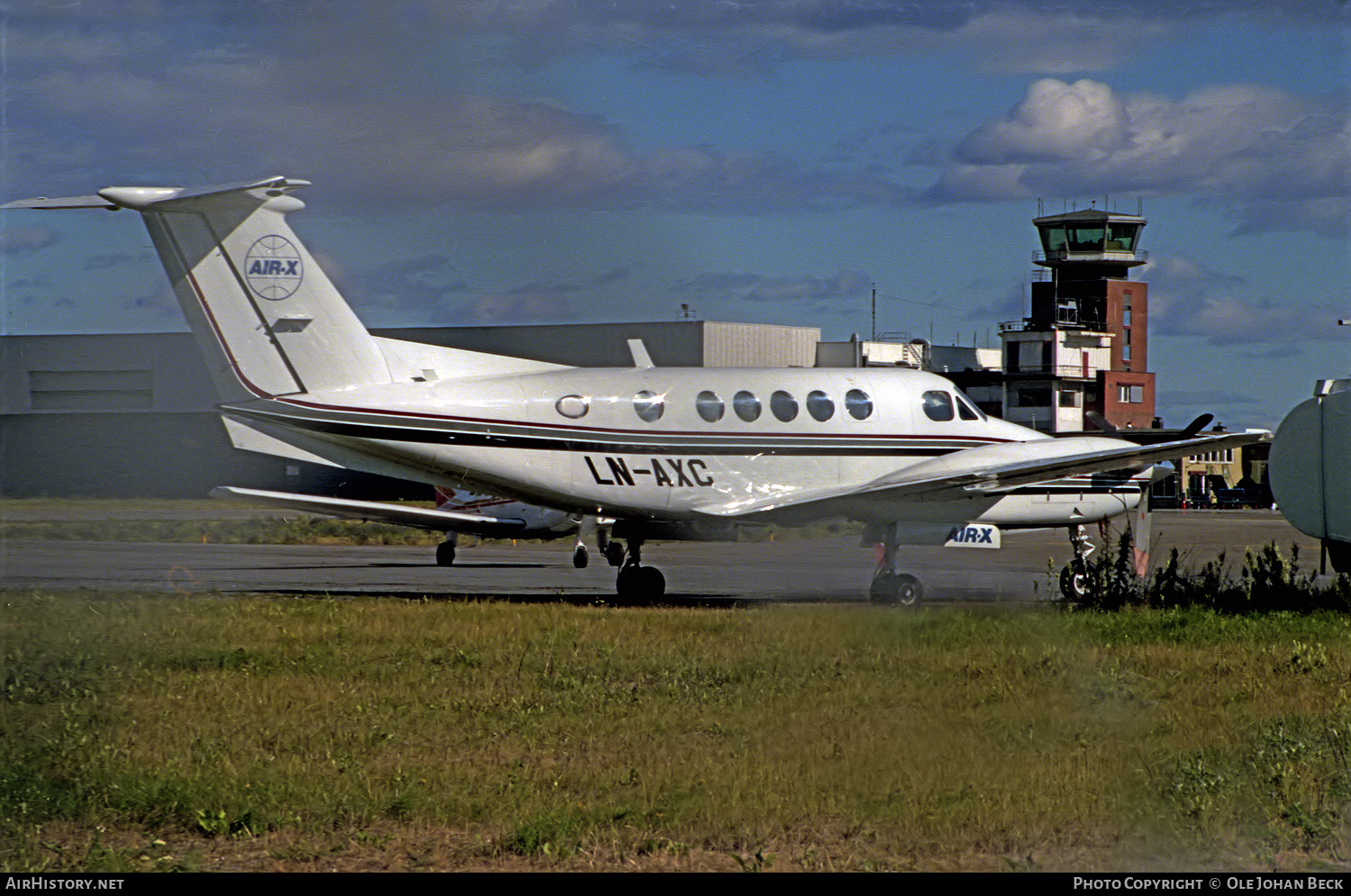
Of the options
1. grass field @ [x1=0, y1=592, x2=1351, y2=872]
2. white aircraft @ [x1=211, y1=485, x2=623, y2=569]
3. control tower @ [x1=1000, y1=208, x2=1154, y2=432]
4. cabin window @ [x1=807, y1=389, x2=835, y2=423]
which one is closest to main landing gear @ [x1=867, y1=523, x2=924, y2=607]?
cabin window @ [x1=807, y1=389, x2=835, y2=423]

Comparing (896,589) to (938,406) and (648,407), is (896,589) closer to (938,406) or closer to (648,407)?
(938,406)

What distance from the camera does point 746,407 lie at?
1895 cm

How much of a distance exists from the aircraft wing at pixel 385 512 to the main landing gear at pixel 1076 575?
12.4 metres

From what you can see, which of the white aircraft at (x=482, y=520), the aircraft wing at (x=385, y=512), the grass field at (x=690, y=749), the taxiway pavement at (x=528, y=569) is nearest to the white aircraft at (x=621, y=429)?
the taxiway pavement at (x=528, y=569)

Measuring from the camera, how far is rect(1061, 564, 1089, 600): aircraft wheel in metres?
17.9

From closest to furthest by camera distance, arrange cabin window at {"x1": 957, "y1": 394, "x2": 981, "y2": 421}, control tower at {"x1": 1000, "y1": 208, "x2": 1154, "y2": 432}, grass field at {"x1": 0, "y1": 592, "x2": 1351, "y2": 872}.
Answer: grass field at {"x1": 0, "y1": 592, "x2": 1351, "y2": 872} → cabin window at {"x1": 957, "y1": 394, "x2": 981, "y2": 421} → control tower at {"x1": 1000, "y1": 208, "x2": 1154, "y2": 432}

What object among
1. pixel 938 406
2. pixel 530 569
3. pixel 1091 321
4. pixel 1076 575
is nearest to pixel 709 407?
pixel 938 406

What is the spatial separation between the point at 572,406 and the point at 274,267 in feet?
13.7

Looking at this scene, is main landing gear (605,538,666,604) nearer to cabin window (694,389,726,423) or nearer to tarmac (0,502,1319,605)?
tarmac (0,502,1319,605)

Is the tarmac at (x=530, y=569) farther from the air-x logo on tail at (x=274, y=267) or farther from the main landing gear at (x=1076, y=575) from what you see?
the air-x logo on tail at (x=274, y=267)

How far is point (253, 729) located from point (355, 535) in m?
35.0

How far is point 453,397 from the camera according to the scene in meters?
18.0

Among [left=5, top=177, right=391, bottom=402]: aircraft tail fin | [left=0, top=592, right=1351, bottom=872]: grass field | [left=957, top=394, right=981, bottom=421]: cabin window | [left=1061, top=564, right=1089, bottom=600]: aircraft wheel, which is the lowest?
[left=0, top=592, right=1351, bottom=872]: grass field

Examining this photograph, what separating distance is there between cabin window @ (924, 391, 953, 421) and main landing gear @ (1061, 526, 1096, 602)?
8.64 feet
